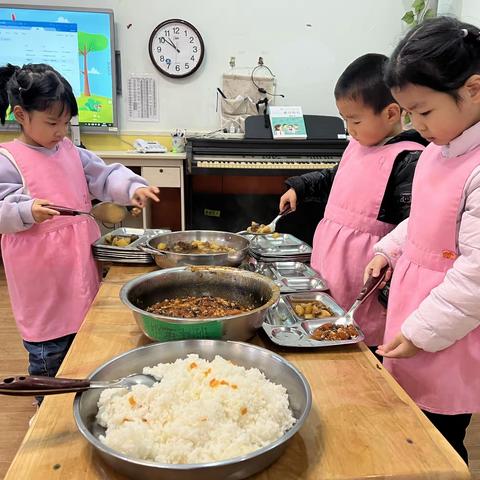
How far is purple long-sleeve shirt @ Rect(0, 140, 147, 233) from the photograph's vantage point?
1.58 metres

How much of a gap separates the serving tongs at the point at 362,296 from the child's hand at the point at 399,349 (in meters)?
0.13

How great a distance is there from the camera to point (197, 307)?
1.22 m

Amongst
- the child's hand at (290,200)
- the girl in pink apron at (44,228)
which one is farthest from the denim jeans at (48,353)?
the child's hand at (290,200)

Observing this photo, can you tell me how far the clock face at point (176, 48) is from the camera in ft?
13.8

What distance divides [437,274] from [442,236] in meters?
0.10

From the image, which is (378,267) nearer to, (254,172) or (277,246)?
(277,246)

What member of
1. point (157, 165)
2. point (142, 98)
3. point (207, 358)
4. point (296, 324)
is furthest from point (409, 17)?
point (207, 358)

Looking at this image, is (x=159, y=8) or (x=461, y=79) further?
(x=159, y=8)

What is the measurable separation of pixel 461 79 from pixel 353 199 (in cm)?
72

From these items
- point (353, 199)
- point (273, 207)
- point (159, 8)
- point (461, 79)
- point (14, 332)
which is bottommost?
point (14, 332)

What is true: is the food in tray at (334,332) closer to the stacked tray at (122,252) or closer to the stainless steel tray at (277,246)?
the stainless steel tray at (277,246)

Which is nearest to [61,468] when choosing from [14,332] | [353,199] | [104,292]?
[104,292]

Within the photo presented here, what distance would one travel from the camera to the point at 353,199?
67.2 inches

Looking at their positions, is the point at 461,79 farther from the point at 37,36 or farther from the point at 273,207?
the point at 37,36
